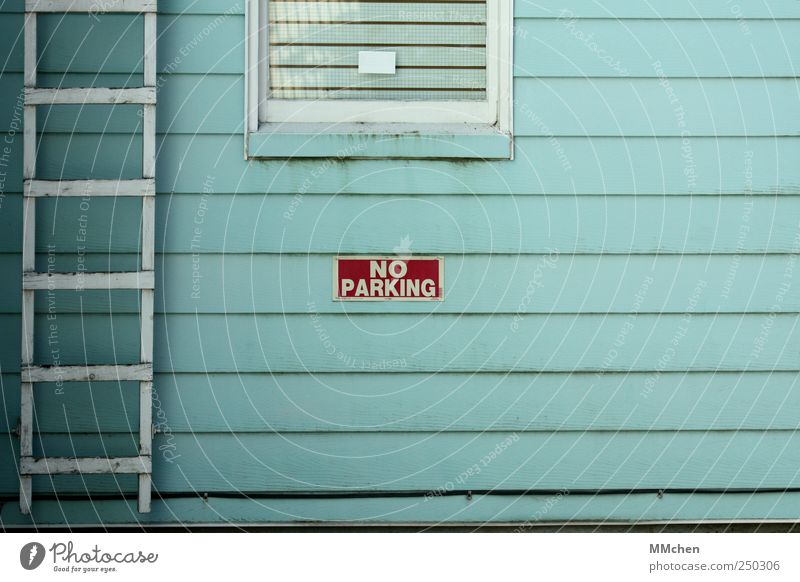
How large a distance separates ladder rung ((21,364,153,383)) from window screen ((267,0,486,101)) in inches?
43.8

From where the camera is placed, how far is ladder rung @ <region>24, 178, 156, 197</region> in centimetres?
391

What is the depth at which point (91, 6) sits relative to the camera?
3963 millimetres

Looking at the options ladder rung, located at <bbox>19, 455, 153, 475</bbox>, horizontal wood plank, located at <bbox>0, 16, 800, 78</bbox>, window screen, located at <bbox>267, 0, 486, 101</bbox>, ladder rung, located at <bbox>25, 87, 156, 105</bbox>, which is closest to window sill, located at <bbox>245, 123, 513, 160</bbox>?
window screen, located at <bbox>267, 0, 486, 101</bbox>

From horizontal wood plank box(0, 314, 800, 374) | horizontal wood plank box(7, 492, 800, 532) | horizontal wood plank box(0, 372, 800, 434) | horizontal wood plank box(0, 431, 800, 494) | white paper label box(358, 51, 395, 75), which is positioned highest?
white paper label box(358, 51, 395, 75)

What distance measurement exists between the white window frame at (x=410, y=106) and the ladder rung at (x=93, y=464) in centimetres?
129

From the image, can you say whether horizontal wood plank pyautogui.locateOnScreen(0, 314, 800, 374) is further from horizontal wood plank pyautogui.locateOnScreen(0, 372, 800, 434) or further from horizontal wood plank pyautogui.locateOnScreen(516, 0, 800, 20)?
horizontal wood plank pyautogui.locateOnScreen(516, 0, 800, 20)

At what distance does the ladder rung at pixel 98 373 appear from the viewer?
12.9 ft

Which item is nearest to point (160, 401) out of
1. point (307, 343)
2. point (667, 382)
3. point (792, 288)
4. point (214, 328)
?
point (214, 328)

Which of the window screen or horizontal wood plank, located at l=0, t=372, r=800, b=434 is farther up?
the window screen

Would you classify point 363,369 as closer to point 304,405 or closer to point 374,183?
point 304,405

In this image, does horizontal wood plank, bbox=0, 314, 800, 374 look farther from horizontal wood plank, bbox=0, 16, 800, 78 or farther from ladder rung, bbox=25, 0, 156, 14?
ladder rung, bbox=25, 0, 156, 14

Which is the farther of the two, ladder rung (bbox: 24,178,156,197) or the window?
the window

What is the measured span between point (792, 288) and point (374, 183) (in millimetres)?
1598

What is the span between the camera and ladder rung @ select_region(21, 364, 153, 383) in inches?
154
